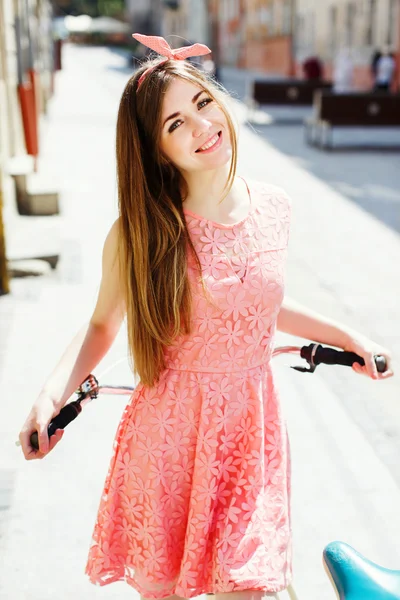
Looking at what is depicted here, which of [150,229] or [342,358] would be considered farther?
[342,358]

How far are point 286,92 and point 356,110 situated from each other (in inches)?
234

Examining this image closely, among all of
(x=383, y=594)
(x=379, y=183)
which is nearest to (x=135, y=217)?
(x=383, y=594)

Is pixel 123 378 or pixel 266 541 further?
pixel 123 378

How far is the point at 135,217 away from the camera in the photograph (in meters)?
1.98

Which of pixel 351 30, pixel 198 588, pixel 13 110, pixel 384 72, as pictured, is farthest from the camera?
pixel 351 30

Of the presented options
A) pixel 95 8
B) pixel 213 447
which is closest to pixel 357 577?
pixel 213 447

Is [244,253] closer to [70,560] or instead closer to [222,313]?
[222,313]

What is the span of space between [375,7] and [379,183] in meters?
15.7

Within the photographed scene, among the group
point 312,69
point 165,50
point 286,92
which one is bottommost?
point 286,92

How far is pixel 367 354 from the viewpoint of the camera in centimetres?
217

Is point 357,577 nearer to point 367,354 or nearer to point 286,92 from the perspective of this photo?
point 367,354

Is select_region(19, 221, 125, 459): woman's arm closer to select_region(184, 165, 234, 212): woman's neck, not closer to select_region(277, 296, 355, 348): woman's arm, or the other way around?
select_region(184, 165, 234, 212): woman's neck

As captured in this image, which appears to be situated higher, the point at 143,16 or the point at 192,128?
the point at 192,128

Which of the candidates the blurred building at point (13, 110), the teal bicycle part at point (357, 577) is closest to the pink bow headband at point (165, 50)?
the teal bicycle part at point (357, 577)
